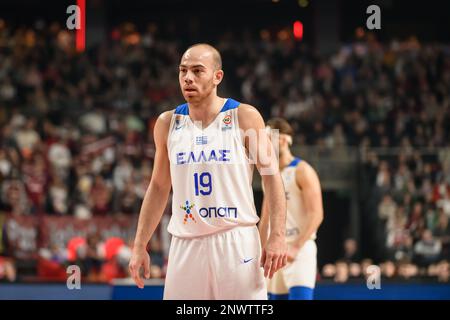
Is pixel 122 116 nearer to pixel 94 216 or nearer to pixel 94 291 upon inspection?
pixel 94 216

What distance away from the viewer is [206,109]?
17.9ft

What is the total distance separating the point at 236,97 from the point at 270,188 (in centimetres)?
1408

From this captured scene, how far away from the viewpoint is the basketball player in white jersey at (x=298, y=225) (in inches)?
304

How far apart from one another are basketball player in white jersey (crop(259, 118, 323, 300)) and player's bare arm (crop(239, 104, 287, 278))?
2389mm

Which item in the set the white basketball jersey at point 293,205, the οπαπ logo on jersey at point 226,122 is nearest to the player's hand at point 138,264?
the οπαπ logo on jersey at point 226,122

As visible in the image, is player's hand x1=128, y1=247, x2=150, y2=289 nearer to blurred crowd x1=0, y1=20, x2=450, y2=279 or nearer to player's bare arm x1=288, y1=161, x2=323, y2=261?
player's bare arm x1=288, y1=161, x2=323, y2=261

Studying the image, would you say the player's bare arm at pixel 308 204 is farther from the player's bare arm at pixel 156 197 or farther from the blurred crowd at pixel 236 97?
the blurred crowd at pixel 236 97

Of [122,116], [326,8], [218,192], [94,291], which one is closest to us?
[218,192]

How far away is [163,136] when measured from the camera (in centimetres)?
552

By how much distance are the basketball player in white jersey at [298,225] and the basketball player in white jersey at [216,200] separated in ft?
7.76

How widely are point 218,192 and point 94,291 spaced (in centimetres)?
621

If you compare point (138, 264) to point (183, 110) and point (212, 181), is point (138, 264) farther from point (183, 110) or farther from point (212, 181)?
point (183, 110)

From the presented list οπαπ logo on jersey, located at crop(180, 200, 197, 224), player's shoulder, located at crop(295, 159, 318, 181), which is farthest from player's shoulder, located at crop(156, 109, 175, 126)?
player's shoulder, located at crop(295, 159, 318, 181)

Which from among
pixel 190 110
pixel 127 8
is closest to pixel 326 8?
pixel 127 8
